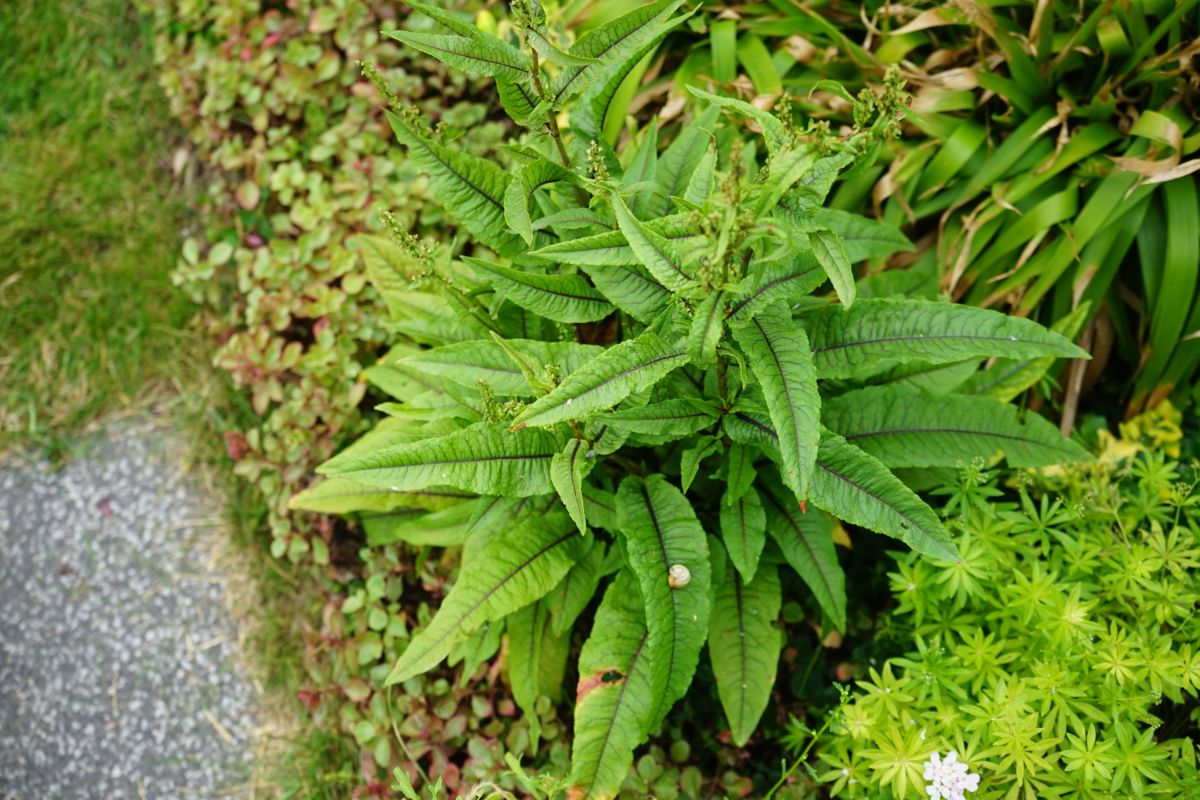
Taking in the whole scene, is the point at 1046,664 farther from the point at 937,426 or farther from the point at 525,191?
the point at 525,191

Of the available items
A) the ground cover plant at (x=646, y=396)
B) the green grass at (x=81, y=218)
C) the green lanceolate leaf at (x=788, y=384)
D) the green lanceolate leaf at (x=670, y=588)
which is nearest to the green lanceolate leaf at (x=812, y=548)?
the ground cover plant at (x=646, y=396)

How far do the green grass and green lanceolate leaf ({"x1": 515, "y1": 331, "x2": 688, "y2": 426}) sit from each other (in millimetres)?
2270

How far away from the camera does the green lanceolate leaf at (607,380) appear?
1.58 metres

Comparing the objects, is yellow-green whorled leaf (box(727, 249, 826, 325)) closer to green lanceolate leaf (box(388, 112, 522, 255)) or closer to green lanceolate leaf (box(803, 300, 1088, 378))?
green lanceolate leaf (box(803, 300, 1088, 378))

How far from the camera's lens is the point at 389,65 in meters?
3.36

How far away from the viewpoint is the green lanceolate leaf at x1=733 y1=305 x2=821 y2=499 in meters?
1.60

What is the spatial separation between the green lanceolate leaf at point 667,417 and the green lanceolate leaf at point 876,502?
25 centimetres

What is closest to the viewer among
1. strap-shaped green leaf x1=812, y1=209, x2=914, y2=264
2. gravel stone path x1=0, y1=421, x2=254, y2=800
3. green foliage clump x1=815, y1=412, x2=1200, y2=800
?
green foliage clump x1=815, y1=412, x2=1200, y2=800

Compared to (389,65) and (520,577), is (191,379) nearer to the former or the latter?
(389,65)

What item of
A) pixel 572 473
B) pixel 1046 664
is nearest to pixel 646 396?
pixel 572 473

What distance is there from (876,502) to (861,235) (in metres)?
0.73

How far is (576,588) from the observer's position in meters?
2.23

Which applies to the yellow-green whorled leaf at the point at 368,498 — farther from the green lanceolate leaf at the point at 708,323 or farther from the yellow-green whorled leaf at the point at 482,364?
the green lanceolate leaf at the point at 708,323

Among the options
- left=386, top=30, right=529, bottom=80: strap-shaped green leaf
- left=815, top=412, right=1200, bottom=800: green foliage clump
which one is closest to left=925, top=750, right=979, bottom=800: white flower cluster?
left=815, top=412, right=1200, bottom=800: green foliage clump
